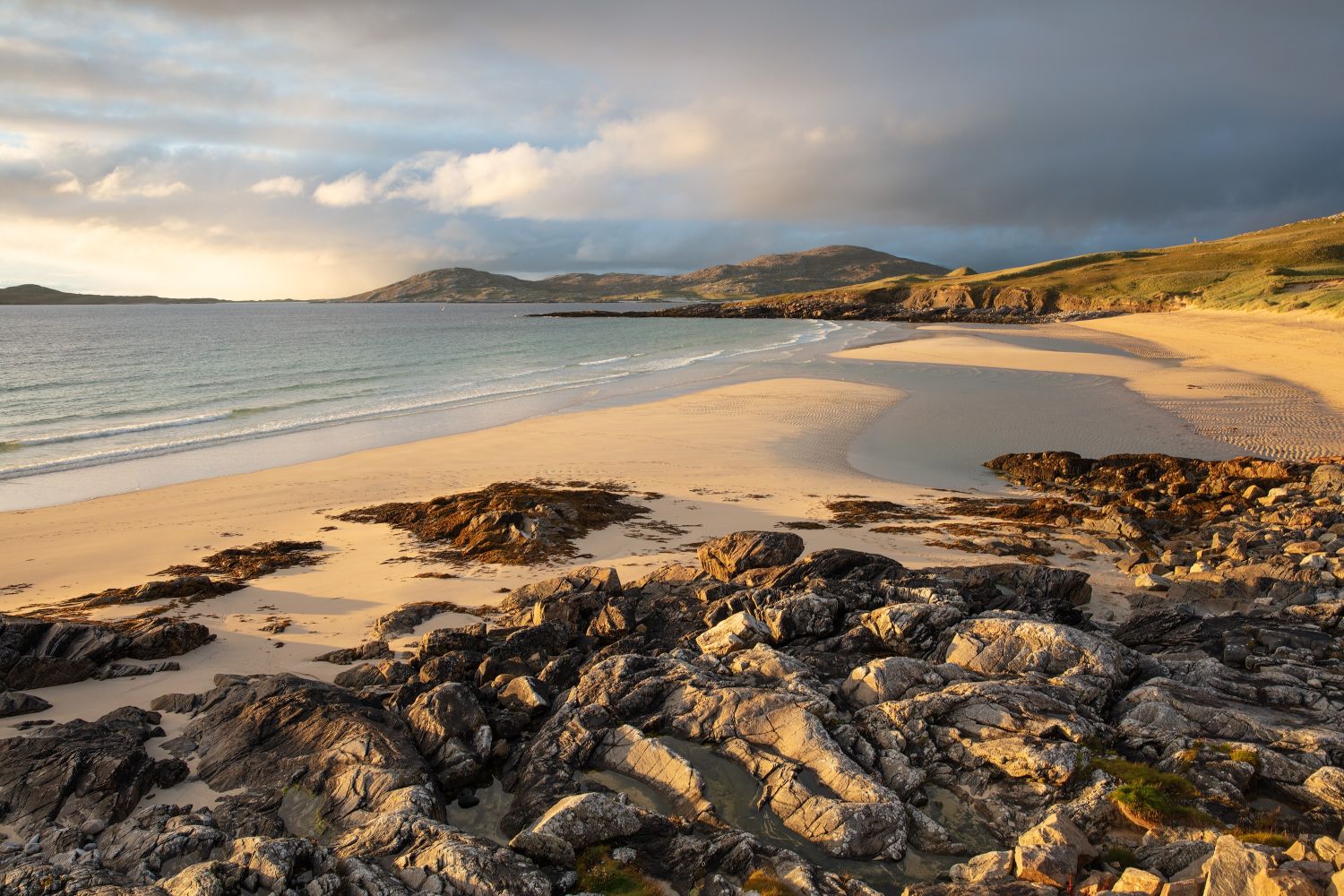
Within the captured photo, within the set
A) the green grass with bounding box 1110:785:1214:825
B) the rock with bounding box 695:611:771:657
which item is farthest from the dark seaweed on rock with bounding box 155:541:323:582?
the green grass with bounding box 1110:785:1214:825

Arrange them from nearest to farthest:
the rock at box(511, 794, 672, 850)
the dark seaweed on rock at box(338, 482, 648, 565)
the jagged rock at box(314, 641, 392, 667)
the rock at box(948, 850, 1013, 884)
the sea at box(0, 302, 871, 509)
→ the rock at box(948, 850, 1013, 884) < the rock at box(511, 794, 672, 850) < the jagged rock at box(314, 641, 392, 667) < the dark seaweed on rock at box(338, 482, 648, 565) < the sea at box(0, 302, 871, 509)

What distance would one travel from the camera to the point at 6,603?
14039mm

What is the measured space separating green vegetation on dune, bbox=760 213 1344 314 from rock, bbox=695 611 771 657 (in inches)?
2554

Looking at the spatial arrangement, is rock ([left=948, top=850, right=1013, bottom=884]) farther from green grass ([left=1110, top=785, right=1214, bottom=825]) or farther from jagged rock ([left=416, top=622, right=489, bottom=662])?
jagged rock ([left=416, top=622, right=489, bottom=662])

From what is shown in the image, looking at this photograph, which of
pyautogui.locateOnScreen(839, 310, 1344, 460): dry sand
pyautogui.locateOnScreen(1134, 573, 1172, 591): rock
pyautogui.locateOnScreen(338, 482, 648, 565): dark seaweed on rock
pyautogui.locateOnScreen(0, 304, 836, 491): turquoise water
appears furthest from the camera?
pyautogui.locateOnScreen(0, 304, 836, 491): turquoise water

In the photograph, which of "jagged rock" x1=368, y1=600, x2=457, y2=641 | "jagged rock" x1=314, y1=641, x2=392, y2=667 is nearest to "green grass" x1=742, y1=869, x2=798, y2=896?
"jagged rock" x1=314, y1=641, x2=392, y2=667

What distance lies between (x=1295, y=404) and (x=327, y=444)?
3951cm

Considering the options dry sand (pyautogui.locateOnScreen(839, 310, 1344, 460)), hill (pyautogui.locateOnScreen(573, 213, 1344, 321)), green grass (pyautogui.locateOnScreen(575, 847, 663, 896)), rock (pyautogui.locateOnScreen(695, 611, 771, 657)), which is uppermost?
hill (pyautogui.locateOnScreen(573, 213, 1344, 321))

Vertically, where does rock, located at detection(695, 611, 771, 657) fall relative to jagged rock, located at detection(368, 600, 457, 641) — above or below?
above

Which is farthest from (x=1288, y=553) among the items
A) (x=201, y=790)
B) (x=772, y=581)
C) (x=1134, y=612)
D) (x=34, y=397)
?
(x=34, y=397)

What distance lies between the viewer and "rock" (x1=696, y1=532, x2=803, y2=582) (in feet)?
44.0

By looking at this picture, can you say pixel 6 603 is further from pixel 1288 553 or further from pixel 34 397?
pixel 34 397

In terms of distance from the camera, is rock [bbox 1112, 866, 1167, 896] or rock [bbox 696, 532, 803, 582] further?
rock [bbox 696, 532, 803, 582]

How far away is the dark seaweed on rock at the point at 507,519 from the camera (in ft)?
53.4
